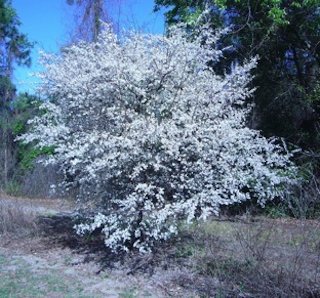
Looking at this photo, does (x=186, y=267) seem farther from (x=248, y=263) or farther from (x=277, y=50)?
(x=277, y=50)

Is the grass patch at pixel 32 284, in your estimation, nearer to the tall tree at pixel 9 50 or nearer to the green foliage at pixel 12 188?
the green foliage at pixel 12 188

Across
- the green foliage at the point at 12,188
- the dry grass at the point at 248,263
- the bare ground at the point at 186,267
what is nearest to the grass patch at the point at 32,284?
the bare ground at the point at 186,267

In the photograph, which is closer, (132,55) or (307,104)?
(132,55)

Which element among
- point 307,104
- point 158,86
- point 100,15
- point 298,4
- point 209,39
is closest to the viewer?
point 158,86

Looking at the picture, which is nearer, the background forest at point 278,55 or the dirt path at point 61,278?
the dirt path at point 61,278

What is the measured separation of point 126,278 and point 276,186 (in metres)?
3.45

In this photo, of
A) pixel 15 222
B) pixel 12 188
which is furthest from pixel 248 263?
pixel 12 188

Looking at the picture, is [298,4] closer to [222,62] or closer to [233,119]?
[222,62]

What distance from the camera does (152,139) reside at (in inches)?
298

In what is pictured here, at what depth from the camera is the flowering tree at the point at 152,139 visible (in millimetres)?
7688

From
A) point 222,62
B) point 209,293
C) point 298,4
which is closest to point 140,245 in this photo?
point 209,293

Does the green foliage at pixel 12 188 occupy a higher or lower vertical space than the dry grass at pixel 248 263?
higher

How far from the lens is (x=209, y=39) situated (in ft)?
28.2

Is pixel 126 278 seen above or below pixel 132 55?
below
